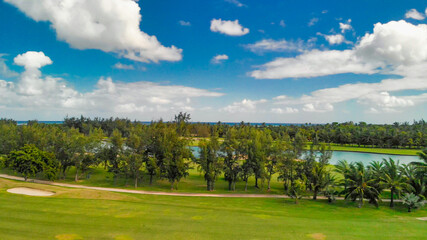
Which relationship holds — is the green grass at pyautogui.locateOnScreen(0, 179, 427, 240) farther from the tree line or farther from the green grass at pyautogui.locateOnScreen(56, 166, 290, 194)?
the green grass at pyautogui.locateOnScreen(56, 166, 290, 194)

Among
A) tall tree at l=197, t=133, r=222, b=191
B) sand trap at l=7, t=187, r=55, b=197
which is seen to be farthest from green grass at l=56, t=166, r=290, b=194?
sand trap at l=7, t=187, r=55, b=197

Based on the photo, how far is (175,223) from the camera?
70.5ft

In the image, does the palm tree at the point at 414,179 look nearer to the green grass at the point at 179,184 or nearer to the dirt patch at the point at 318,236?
the green grass at the point at 179,184

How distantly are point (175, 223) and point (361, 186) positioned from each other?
27.6 m

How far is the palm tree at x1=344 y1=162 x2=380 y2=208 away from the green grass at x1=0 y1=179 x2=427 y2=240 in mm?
3649

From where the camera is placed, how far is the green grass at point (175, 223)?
1880cm

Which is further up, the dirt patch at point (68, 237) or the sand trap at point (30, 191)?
the dirt patch at point (68, 237)

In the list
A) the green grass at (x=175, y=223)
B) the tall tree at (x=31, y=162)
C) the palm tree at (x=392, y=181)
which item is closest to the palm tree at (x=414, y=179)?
the palm tree at (x=392, y=181)

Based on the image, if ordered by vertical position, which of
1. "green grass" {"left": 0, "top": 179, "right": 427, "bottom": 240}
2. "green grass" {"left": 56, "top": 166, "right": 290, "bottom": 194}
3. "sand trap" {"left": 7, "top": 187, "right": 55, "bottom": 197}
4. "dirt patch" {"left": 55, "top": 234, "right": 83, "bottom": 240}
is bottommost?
"green grass" {"left": 56, "top": 166, "right": 290, "bottom": 194}

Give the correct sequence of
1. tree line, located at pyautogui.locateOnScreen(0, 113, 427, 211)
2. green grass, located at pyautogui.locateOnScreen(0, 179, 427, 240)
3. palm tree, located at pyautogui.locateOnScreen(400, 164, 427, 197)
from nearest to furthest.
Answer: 1. green grass, located at pyautogui.locateOnScreen(0, 179, 427, 240)
2. palm tree, located at pyautogui.locateOnScreen(400, 164, 427, 197)
3. tree line, located at pyautogui.locateOnScreen(0, 113, 427, 211)

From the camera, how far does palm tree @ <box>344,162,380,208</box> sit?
33531 mm

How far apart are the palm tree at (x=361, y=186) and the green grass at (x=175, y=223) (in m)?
3.65

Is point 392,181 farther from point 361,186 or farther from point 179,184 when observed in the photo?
point 179,184

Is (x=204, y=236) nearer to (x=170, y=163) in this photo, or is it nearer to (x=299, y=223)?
(x=299, y=223)
